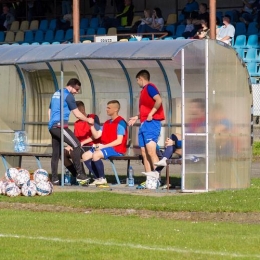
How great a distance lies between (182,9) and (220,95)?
19.2m

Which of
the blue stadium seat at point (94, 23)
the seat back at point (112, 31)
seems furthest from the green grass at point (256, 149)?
the blue stadium seat at point (94, 23)

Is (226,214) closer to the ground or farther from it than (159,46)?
closer to the ground

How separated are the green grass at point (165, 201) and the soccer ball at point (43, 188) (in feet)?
0.41

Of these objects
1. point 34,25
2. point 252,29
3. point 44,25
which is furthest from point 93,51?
point 34,25

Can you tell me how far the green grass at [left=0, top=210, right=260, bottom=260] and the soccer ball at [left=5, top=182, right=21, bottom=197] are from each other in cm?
236

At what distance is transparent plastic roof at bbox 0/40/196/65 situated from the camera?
616 inches

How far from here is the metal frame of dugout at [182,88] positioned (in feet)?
51.7

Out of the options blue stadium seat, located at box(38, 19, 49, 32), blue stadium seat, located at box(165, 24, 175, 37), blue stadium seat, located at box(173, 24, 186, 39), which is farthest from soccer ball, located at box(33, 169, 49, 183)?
blue stadium seat, located at box(38, 19, 49, 32)

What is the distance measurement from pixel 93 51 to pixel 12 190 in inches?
110

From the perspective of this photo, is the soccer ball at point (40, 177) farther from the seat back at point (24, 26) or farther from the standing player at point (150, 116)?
the seat back at point (24, 26)

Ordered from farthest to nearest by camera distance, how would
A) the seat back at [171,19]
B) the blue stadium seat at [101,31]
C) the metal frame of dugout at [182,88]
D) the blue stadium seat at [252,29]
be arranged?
the blue stadium seat at [101,31] < the seat back at [171,19] < the blue stadium seat at [252,29] < the metal frame of dugout at [182,88]

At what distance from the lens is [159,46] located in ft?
52.0

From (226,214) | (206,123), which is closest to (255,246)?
(226,214)

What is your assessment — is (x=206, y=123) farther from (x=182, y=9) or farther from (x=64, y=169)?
(x=182, y=9)
